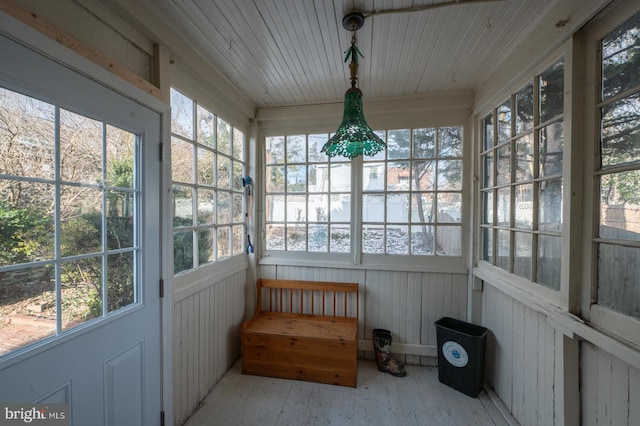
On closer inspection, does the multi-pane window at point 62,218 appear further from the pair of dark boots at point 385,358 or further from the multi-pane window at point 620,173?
the multi-pane window at point 620,173

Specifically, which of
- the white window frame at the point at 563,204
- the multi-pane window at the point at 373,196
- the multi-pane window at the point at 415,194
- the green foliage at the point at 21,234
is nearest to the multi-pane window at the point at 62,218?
the green foliage at the point at 21,234

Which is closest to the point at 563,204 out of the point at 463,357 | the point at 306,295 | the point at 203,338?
the point at 463,357

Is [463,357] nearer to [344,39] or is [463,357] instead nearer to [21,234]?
[344,39]

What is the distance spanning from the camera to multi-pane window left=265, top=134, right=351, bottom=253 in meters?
2.42

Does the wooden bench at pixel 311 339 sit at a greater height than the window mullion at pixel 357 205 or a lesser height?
lesser

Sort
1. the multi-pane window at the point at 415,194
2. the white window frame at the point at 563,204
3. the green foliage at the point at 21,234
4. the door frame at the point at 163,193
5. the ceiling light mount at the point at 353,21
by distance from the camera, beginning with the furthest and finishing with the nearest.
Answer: the multi-pane window at the point at 415,194 → the ceiling light mount at the point at 353,21 → the white window frame at the point at 563,204 → the door frame at the point at 163,193 → the green foliage at the point at 21,234

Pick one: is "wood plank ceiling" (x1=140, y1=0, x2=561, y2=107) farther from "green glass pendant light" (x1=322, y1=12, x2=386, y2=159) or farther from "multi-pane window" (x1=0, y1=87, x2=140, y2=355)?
"multi-pane window" (x1=0, y1=87, x2=140, y2=355)

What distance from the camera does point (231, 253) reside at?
7.22 feet

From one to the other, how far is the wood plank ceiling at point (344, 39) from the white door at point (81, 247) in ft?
2.09

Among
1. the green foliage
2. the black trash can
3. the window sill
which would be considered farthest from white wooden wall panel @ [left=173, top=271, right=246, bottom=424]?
the black trash can

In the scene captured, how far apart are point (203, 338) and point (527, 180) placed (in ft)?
8.00

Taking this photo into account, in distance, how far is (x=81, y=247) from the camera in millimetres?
1037

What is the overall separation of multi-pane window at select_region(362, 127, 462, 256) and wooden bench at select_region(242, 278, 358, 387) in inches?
23.7

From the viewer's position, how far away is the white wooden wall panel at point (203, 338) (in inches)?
61.9
